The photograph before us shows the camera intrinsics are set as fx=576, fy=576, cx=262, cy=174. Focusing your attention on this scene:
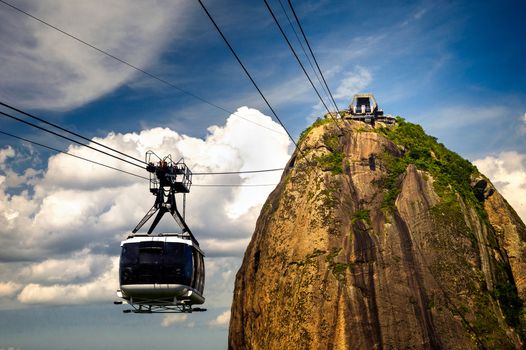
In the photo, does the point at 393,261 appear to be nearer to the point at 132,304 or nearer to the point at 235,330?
the point at 235,330

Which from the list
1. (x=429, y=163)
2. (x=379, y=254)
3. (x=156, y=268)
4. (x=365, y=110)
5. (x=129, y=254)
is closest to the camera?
(x=156, y=268)

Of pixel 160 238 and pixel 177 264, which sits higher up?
pixel 160 238

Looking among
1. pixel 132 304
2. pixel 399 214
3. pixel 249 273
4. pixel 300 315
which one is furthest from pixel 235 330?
pixel 132 304

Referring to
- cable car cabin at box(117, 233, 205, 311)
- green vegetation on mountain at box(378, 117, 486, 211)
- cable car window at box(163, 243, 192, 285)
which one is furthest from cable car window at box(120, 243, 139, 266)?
green vegetation on mountain at box(378, 117, 486, 211)

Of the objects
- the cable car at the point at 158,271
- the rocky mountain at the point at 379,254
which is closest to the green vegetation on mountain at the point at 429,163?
the rocky mountain at the point at 379,254

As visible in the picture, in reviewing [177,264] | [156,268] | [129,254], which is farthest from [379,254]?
[129,254]

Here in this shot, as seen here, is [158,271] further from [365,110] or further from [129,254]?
[365,110]
